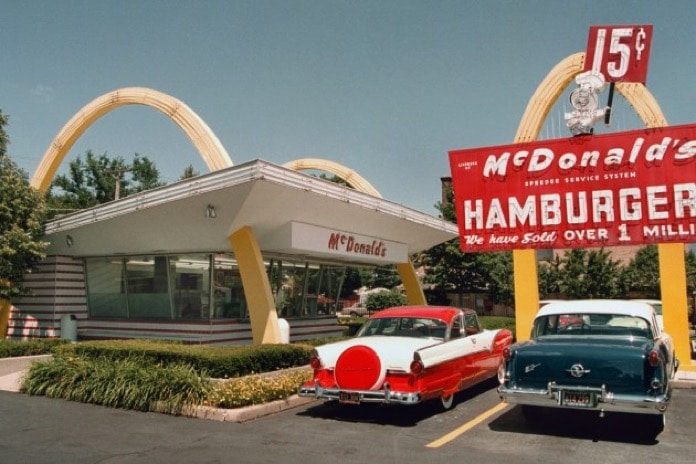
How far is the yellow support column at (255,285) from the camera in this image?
52.3 ft

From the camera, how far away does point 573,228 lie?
1344 cm

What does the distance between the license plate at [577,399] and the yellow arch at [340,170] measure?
18.9 metres

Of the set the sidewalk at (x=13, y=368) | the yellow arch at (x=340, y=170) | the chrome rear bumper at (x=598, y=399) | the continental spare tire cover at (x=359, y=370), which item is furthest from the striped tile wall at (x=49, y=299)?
the chrome rear bumper at (x=598, y=399)

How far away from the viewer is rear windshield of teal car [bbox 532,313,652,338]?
28.9ft

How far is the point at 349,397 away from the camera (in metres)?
8.64

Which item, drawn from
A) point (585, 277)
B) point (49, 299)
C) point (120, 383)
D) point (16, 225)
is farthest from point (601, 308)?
point (585, 277)

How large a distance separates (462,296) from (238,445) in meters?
34.5

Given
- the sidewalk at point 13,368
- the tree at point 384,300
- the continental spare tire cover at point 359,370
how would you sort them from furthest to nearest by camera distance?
the tree at point 384,300
the sidewalk at point 13,368
the continental spare tire cover at point 359,370

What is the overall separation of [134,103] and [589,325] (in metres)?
19.4

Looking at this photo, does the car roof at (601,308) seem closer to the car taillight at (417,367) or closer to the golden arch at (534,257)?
the car taillight at (417,367)

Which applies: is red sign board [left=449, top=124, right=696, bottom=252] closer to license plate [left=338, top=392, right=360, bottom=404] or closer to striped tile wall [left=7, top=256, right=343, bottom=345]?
license plate [left=338, top=392, right=360, bottom=404]

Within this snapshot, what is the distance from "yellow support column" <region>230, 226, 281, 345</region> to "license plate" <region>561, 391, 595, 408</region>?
31.3 feet

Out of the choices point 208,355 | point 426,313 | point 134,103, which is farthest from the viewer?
→ point 134,103

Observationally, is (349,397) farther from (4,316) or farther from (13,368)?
(4,316)
